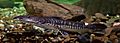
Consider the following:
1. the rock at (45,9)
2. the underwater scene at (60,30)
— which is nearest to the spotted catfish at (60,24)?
the underwater scene at (60,30)

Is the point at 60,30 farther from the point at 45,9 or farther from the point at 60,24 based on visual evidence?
the point at 45,9

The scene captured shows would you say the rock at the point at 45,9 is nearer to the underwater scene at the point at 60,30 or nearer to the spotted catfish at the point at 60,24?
the underwater scene at the point at 60,30

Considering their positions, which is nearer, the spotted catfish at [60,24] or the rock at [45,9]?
the spotted catfish at [60,24]

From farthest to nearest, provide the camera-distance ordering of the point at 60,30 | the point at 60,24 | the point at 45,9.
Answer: the point at 45,9, the point at 60,24, the point at 60,30

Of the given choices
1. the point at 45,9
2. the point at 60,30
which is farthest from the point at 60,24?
the point at 45,9

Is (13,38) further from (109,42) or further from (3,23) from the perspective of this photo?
(109,42)

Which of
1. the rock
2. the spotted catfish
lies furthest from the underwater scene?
the rock

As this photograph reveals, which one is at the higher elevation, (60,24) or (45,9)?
(60,24)

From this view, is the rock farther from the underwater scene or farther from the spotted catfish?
the spotted catfish

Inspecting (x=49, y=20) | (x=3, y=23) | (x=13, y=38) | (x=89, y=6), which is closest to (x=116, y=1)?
(x=89, y=6)

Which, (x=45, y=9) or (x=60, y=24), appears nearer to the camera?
(x=60, y=24)

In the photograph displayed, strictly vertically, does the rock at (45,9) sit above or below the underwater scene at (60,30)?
below
